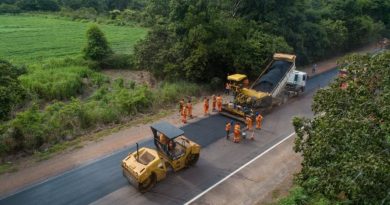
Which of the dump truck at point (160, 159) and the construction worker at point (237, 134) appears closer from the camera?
the dump truck at point (160, 159)

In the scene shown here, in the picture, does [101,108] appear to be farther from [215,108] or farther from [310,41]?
[310,41]

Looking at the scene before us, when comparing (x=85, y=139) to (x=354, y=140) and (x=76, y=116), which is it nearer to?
(x=76, y=116)

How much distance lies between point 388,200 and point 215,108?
49.4 feet

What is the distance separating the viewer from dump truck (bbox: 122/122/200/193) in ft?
46.8

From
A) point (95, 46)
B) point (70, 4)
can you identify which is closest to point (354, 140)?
point (95, 46)

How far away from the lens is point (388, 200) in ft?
28.9

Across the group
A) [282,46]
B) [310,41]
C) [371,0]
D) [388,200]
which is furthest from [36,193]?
[371,0]

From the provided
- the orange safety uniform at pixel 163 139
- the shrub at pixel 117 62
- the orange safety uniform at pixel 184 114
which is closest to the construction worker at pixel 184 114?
the orange safety uniform at pixel 184 114

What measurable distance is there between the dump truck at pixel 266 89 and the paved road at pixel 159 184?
1.89 metres

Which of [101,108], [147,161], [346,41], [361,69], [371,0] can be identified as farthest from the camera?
[371,0]

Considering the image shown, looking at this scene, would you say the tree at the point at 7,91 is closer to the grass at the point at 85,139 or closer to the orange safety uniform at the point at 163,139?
the grass at the point at 85,139

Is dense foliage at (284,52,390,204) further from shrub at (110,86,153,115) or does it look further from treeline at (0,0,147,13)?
treeline at (0,0,147,13)

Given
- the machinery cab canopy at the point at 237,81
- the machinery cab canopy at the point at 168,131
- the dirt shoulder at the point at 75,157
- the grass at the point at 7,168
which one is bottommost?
the grass at the point at 7,168

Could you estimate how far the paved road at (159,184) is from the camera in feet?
46.4
